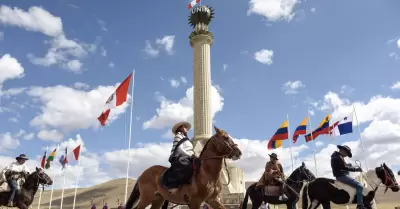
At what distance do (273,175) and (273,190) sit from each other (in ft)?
1.70

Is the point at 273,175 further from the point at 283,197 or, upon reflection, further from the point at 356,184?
the point at 356,184

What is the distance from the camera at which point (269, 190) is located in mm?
11016

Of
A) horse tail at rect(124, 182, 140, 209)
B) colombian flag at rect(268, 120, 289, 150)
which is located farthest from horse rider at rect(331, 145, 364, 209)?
colombian flag at rect(268, 120, 289, 150)

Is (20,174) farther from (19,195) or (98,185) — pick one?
(98,185)

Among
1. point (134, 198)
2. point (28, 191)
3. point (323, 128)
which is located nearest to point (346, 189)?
point (134, 198)

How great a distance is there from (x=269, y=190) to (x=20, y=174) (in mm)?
8826

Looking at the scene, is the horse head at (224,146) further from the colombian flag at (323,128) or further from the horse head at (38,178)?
the colombian flag at (323,128)

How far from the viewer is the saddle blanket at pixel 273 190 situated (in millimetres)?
10891

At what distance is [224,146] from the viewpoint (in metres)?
6.68

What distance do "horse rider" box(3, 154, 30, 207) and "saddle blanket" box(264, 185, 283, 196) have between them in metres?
8.58

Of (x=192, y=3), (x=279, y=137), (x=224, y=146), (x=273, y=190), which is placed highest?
(x=192, y=3)

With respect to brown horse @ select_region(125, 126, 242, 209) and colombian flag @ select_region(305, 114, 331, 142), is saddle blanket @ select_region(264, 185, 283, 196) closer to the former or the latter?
brown horse @ select_region(125, 126, 242, 209)

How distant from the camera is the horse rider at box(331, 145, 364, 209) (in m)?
9.32

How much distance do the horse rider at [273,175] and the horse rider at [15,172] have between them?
27.7 feet
